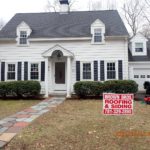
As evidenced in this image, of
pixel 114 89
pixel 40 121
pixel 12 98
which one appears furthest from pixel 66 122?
pixel 12 98

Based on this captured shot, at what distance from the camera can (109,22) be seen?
1762cm

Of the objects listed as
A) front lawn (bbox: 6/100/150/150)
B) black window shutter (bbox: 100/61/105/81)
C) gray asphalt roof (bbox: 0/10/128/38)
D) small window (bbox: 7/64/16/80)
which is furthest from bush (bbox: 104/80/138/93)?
small window (bbox: 7/64/16/80)

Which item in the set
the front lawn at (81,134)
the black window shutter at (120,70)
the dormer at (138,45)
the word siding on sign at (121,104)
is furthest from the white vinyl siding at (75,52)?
the word siding on sign at (121,104)

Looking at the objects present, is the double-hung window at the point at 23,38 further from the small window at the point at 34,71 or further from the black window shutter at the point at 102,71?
the black window shutter at the point at 102,71

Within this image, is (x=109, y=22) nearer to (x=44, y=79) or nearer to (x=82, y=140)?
(x=44, y=79)

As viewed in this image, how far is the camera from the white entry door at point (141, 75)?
18.5 meters

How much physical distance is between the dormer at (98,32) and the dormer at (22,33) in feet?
15.2

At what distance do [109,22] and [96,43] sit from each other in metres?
2.52

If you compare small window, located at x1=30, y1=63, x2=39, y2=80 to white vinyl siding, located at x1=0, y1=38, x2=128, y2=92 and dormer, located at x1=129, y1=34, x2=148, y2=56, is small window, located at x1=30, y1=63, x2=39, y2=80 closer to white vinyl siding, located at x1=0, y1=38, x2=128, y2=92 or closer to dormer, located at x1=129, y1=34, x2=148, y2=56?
white vinyl siding, located at x1=0, y1=38, x2=128, y2=92

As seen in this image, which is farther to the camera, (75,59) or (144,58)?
(144,58)

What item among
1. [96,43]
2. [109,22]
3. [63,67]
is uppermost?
[109,22]

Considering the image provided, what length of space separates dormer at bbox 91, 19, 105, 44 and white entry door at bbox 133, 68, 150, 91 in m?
4.26

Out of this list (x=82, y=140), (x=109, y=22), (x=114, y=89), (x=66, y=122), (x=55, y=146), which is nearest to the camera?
(x=55, y=146)

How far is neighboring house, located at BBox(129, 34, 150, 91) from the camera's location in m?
18.2
